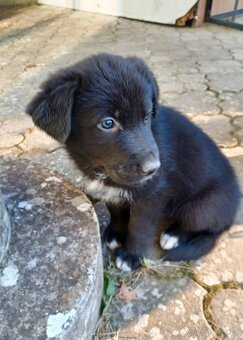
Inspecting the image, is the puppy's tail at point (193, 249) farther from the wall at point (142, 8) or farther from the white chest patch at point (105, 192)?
the wall at point (142, 8)

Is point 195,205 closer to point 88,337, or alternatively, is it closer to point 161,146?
point 161,146

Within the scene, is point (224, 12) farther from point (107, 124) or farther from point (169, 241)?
point (107, 124)

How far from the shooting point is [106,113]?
1235mm

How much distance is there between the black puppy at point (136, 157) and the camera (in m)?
1.24

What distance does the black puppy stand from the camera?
1238mm

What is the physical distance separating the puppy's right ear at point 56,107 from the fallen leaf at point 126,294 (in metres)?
0.64

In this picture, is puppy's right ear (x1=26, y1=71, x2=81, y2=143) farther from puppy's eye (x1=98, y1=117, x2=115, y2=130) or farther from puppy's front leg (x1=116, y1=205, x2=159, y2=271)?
puppy's front leg (x1=116, y1=205, x2=159, y2=271)

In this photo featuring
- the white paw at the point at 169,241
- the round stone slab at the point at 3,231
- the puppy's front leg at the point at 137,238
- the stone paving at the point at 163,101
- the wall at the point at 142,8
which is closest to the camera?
the round stone slab at the point at 3,231

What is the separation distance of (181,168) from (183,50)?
2825mm

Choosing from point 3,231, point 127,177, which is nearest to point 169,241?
point 127,177

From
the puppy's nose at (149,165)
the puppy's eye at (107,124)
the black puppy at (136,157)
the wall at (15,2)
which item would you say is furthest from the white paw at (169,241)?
the wall at (15,2)

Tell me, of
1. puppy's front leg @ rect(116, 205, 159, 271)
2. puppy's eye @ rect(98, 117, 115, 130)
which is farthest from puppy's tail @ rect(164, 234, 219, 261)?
puppy's eye @ rect(98, 117, 115, 130)

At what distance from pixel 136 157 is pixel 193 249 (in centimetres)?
57

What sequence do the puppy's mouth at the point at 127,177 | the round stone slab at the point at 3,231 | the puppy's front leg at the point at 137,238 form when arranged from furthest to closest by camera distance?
the puppy's front leg at the point at 137,238 → the puppy's mouth at the point at 127,177 → the round stone slab at the point at 3,231
